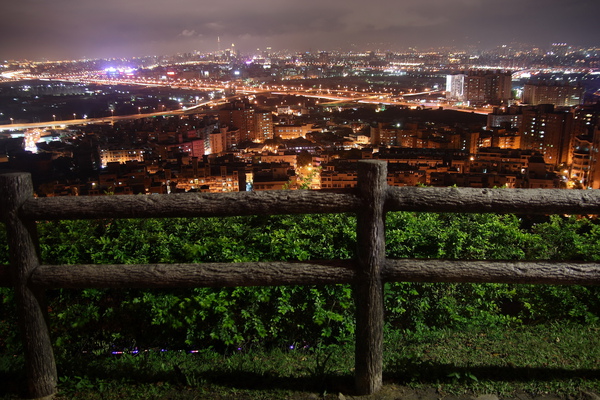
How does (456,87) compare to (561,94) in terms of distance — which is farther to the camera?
(456,87)

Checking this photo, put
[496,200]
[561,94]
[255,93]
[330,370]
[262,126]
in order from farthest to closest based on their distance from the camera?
1. [255,93]
2. [561,94]
3. [262,126]
4. [330,370]
5. [496,200]

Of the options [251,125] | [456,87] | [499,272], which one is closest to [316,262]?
[499,272]

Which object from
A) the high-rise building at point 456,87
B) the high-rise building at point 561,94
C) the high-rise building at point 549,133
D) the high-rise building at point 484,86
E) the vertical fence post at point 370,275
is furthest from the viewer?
the high-rise building at point 456,87

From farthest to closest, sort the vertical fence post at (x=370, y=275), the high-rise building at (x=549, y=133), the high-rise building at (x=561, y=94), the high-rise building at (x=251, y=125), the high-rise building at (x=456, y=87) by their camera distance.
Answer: the high-rise building at (x=456, y=87), the high-rise building at (x=561, y=94), the high-rise building at (x=251, y=125), the high-rise building at (x=549, y=133), the vertical fence post at (x=370, y=275)

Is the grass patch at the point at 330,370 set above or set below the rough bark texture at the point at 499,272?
below

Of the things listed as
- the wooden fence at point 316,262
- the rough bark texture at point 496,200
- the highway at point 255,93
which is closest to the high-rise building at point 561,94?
the highway at point 255,93

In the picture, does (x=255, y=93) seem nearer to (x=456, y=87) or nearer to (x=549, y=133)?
(x=456, y=87)

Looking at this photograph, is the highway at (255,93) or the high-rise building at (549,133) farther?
the highway at (255,93)

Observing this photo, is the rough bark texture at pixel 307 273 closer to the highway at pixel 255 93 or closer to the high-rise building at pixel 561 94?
the highway at pixel 255 93
